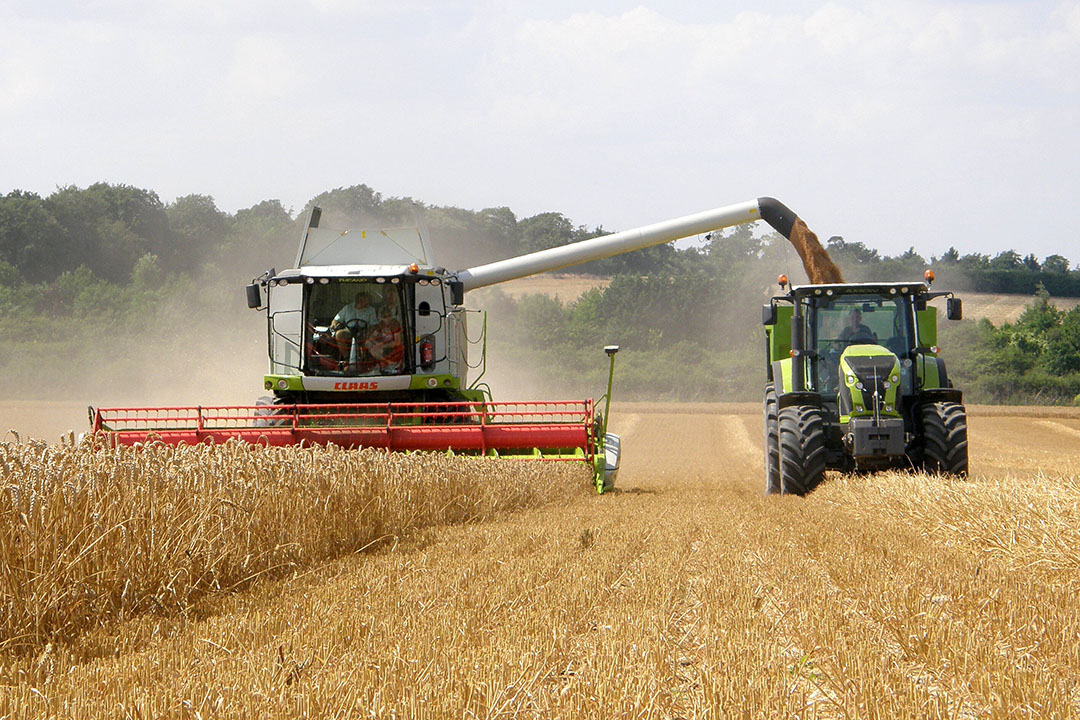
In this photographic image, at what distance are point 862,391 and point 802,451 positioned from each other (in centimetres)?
75

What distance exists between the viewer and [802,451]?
952cm

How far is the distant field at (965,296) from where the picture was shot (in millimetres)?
46531

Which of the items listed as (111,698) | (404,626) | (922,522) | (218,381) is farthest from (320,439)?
(218,381)

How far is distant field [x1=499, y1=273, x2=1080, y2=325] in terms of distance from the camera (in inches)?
1832

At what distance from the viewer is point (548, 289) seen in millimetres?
51281

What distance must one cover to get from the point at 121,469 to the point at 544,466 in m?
5.07

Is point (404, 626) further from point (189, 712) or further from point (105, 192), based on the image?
point (105, 192)

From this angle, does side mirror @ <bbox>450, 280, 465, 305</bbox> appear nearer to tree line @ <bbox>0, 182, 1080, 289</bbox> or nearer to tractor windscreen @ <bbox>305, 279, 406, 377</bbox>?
tractor windscreen @ <bbox>305, 279, 406, 377</bbox>

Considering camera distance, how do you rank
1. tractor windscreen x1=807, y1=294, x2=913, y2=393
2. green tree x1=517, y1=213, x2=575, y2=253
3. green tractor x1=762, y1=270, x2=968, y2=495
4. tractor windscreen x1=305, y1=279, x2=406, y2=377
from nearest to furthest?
green tractor x1=762, y1=270, x2=968, y2=495, tractor windscreen x1=807, y1=294, x2=913, y2=393, tractor windscreen x1=305, y1=279, x2=406, y2=377, green tree x1=517, y1=213, x2=575, y2=253

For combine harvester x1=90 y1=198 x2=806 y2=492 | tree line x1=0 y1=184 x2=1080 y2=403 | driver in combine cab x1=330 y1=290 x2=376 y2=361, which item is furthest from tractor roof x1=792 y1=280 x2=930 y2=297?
tree line x1=0 y1=184 x2=1080 y2=403

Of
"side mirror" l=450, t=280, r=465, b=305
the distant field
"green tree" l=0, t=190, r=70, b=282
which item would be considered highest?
"green tree" l=0, t=190, r=70, b=282

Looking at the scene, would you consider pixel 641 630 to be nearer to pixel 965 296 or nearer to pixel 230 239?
pixel 230 239

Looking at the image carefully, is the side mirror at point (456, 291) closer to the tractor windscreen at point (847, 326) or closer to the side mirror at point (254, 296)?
the side mirror at point (254, 296)

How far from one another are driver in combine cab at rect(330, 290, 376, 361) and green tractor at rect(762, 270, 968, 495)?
157 inches
